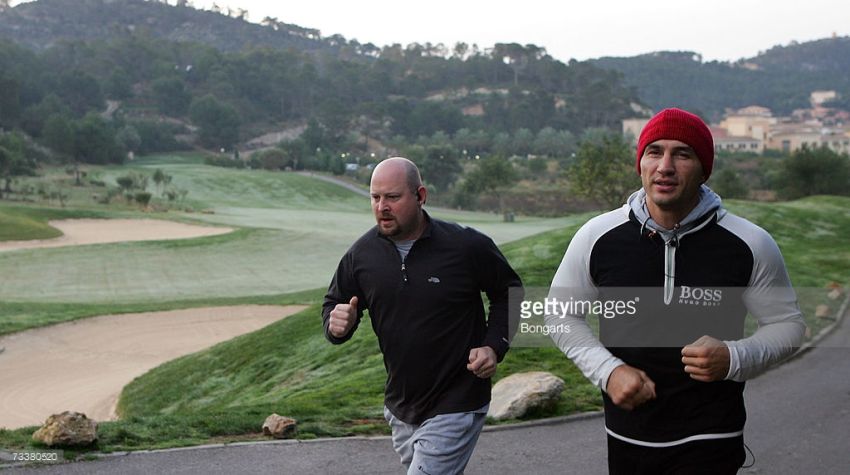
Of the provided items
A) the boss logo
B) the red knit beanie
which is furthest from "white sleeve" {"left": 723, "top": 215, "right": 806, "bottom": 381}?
the red knit beanie

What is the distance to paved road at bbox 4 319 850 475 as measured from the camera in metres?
8.48

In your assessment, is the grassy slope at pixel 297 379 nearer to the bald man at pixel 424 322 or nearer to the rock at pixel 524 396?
the rock at pixel 524 396

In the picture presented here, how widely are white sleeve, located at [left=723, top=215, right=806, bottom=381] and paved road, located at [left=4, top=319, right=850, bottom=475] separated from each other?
187 inches

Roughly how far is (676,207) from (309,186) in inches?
3991

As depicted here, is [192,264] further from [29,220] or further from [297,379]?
[297,379]

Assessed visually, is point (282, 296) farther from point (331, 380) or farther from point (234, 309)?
point (331, 380)

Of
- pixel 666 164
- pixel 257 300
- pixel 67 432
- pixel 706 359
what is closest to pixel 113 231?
pixel 257 300

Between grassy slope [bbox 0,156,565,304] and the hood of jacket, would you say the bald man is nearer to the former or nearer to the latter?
the hood of jacket

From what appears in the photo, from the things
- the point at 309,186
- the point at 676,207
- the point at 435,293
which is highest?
the point at 676,207

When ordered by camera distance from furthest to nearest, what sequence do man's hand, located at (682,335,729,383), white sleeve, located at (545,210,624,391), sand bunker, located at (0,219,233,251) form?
sand bunker, located at (0,219,233,251) < white sleeve, located at (545,210,624,391) < man's hand, located at (682,335,729,383)

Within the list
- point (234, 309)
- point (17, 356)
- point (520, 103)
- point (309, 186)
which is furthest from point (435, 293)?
point (520, 103)

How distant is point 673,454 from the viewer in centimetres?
376

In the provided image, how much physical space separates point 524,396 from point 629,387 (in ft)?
21.9

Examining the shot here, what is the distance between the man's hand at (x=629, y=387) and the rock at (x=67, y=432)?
21.0ft
